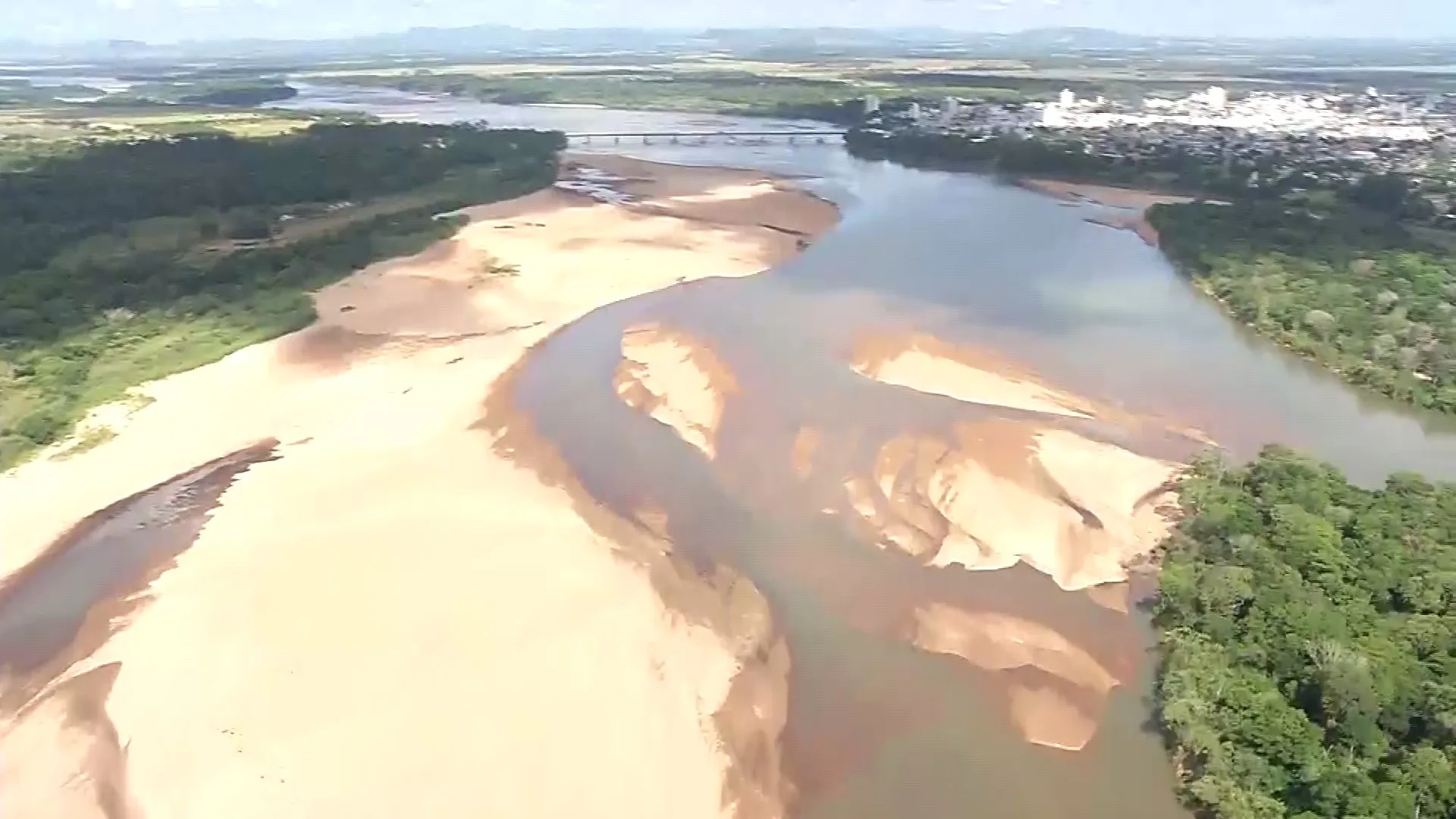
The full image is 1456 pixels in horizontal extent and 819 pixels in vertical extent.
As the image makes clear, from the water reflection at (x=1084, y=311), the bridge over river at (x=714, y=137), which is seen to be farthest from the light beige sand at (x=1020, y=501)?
the bridge over river at (x=714, y=137)

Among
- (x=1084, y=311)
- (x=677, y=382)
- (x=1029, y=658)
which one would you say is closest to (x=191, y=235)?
(x=677, y=382)

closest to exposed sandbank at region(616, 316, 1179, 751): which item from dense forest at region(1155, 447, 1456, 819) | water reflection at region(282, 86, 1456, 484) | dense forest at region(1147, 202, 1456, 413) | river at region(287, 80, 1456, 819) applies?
river at region(287, 80, 1456, 819)

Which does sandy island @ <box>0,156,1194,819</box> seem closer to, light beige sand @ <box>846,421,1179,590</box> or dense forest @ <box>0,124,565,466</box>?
light beige sand @ <box>846,421,1179,590</box>

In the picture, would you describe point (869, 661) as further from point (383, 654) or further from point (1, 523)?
point (1, 523)

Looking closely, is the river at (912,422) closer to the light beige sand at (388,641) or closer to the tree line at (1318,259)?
the tree line at (1318,259)

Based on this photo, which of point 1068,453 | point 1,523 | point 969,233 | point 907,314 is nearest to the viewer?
point 1,523

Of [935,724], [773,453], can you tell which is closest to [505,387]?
[773,453]
